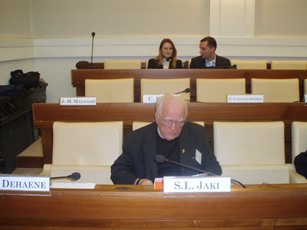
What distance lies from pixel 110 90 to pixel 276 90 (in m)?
1.60

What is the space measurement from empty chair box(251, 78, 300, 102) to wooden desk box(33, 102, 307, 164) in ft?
3.06

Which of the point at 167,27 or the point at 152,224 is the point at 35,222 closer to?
the point at 152,224

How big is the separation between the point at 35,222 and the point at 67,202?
12 cm

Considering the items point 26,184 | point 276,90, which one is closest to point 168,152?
point 26,184

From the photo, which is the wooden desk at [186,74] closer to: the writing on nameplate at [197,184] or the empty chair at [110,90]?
the empty chair at [110,90]

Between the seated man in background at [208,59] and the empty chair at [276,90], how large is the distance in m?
1.03

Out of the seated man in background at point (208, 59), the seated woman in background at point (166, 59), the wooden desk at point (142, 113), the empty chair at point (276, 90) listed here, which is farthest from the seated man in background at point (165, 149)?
the seated woman in background at point (166, 59)

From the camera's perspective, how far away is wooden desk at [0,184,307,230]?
1086mm

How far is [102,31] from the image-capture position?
234 inches

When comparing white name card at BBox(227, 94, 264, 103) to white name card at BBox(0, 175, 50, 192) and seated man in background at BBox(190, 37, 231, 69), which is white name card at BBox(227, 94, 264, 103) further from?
seated man in background at BBox(190, 37, 231, 69)

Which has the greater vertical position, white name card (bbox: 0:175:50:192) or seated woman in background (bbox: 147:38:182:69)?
seated woman in background (bbox: 147:38:182:69)

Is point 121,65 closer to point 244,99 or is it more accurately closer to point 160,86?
point 160,86

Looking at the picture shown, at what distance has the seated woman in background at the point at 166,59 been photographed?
4.66 m

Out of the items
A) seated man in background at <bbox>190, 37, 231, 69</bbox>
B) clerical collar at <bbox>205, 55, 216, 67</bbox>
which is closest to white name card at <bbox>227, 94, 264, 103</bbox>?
seated man in background at <bbox>190, 37, 231, 69</bbox>
